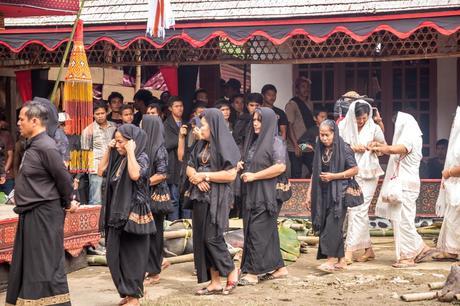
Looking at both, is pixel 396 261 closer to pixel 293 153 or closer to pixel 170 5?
pixel 293 153

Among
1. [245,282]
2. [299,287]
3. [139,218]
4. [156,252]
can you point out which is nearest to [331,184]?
[299,287]

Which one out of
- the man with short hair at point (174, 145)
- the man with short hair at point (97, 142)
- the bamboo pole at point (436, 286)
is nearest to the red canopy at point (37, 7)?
the man with short hair at point (97, 142)

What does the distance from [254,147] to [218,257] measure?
1296 mm

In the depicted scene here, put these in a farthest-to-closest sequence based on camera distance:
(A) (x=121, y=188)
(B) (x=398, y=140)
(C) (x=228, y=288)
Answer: (B) (x=398, y=140), (C) (x=228, y=288), (A) (x=121, y=188)

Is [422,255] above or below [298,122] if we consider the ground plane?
below

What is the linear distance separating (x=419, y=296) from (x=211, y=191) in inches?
84.0

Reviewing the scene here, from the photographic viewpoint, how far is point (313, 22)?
11938mm

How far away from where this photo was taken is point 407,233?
10461 mm

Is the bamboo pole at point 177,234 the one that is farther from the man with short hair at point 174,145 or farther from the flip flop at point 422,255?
the flip flop at point 422,255

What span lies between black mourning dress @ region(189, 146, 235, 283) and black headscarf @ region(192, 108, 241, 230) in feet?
0.20

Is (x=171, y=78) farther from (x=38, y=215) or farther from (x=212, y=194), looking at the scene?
(x=38, y=215)

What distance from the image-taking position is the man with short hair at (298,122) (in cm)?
1374

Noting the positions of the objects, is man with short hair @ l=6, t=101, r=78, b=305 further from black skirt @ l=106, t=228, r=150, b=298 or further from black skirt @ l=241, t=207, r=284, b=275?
black skirt @ l=241, t=207, r=284, b=275

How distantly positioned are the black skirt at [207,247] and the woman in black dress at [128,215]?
63 cm
